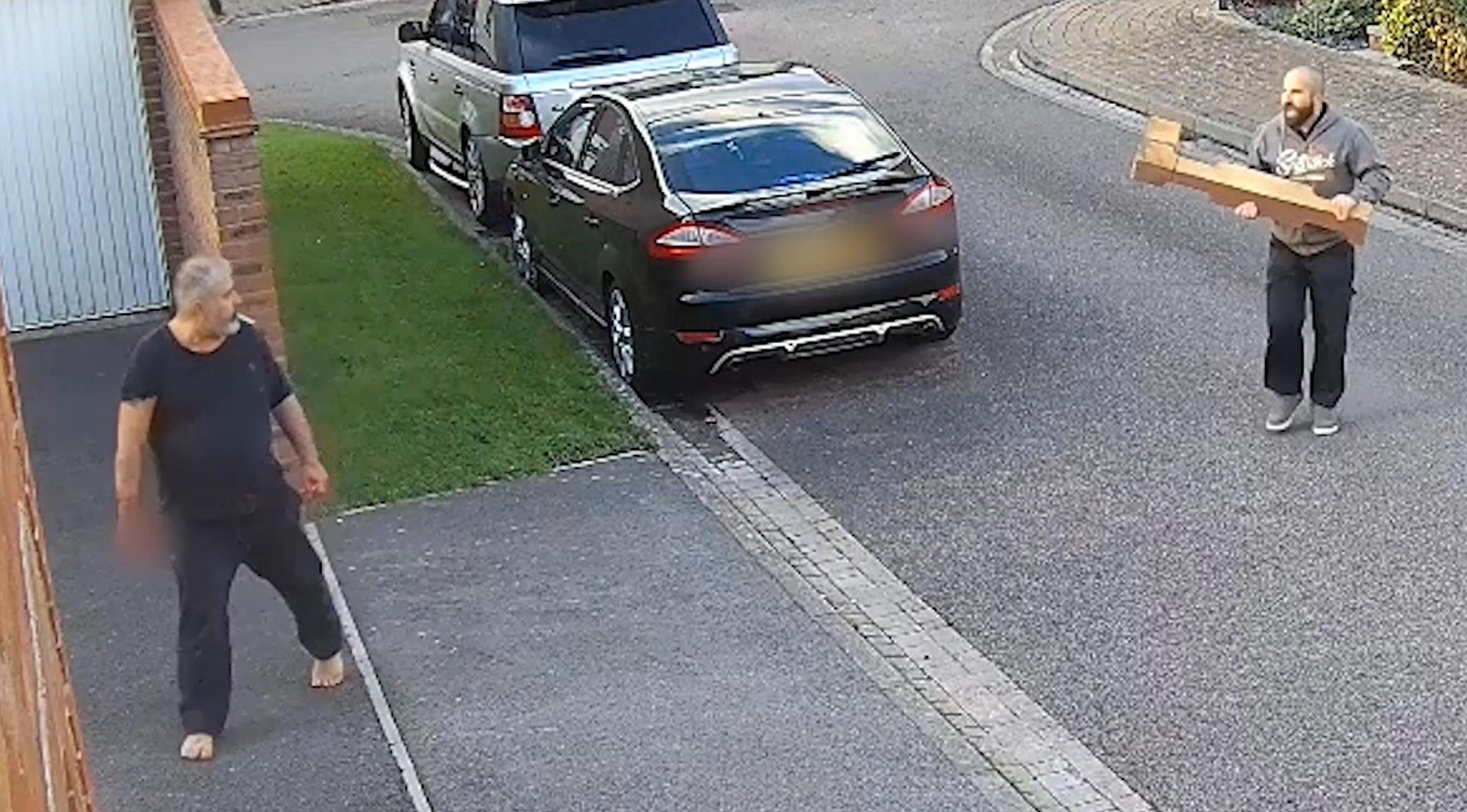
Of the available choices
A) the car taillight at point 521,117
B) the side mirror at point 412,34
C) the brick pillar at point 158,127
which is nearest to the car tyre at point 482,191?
the car taillight at point 521,117

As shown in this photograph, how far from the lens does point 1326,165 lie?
9273mm

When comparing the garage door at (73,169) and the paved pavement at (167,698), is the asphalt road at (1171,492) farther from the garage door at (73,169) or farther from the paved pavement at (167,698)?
the garage door at (73,169)

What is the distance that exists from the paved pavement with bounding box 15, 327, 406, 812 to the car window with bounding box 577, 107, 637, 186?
3.03 metres

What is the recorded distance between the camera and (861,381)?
1120 centimetres

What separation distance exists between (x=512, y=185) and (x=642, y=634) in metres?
5.85

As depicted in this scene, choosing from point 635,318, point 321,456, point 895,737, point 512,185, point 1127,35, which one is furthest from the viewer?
point 1127,35

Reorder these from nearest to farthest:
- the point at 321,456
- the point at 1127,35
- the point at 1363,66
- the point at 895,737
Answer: the point at 895,737 < the point at 321,456 < the point at 1363,66 < the point at 1127,35

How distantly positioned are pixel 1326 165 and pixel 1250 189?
16.6 inches

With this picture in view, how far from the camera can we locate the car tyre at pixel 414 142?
17125mm

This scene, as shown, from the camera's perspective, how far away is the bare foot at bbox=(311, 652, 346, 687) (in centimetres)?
772

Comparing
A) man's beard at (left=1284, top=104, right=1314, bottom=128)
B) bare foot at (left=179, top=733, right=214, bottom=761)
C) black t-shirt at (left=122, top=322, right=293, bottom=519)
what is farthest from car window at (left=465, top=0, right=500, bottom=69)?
bare foot at (left=179, top=733, right=214, bottom=761)

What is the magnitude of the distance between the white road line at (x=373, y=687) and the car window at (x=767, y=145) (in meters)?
2.91

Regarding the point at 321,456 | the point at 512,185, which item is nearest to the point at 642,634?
the point at 321,456

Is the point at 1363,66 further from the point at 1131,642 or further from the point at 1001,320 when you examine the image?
the point at 1131,642
